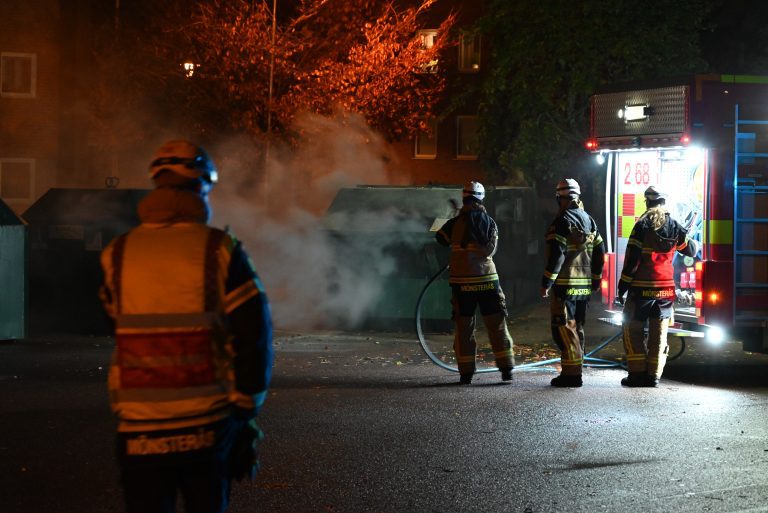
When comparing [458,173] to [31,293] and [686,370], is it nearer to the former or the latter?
[31,293]

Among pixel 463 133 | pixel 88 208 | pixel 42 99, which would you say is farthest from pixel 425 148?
pixel 88 208

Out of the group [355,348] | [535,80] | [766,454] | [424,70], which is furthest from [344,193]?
[424,70]

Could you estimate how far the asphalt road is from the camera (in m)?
5.57

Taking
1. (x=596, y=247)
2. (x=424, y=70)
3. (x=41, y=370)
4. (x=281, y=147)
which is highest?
(x=424, y=70)

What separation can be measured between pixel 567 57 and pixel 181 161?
A: 54.0 ft

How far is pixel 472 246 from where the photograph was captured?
30.2 feet

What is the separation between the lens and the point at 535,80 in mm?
19656

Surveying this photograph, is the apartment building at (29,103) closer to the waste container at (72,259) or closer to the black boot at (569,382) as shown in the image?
the waste container at (72,259)

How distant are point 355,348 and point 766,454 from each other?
6126 mm

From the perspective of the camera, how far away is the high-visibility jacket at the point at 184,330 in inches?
134

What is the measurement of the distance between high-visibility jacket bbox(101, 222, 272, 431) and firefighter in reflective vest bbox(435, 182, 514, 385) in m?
5.88

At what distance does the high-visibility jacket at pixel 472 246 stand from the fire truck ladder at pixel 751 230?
222cm

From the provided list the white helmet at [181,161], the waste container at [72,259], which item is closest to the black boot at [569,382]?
the white helmet at [181,161]

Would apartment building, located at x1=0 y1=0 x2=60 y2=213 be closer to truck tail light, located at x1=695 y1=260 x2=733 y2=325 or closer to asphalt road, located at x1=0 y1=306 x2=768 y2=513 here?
asphalt road, located at x1=0 y1=306 x2=768 y2=513
